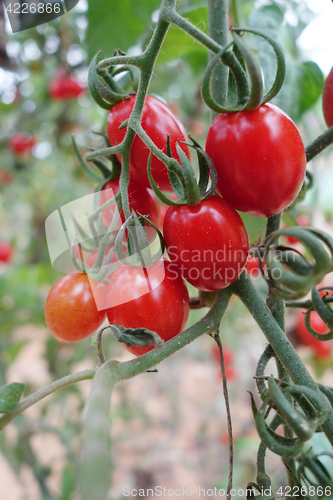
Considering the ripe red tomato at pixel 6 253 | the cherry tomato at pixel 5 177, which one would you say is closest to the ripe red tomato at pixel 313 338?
the ripe red tomato at pixel 6 253

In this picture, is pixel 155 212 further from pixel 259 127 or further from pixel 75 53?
pixel 75 53

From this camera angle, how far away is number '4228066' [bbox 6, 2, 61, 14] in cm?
48

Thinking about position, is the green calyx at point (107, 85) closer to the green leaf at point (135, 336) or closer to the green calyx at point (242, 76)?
the green calyx at point (242, 76)

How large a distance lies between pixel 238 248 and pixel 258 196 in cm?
5

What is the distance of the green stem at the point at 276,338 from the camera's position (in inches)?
11.8

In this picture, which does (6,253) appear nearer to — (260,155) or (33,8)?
(33,8)

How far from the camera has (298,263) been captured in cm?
26

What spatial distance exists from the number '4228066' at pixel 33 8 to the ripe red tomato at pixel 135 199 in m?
0.27

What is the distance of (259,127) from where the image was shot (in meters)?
0.29

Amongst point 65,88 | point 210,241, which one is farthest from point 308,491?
point 65,88

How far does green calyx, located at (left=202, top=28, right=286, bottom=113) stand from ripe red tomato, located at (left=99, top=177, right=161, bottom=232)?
0.14 metres

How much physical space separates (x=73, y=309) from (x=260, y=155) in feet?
0.73

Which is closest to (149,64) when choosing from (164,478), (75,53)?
(75,53)

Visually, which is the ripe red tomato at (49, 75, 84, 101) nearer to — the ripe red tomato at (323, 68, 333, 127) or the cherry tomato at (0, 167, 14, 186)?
the cherry tomato at (0, 167, 14, 186)
